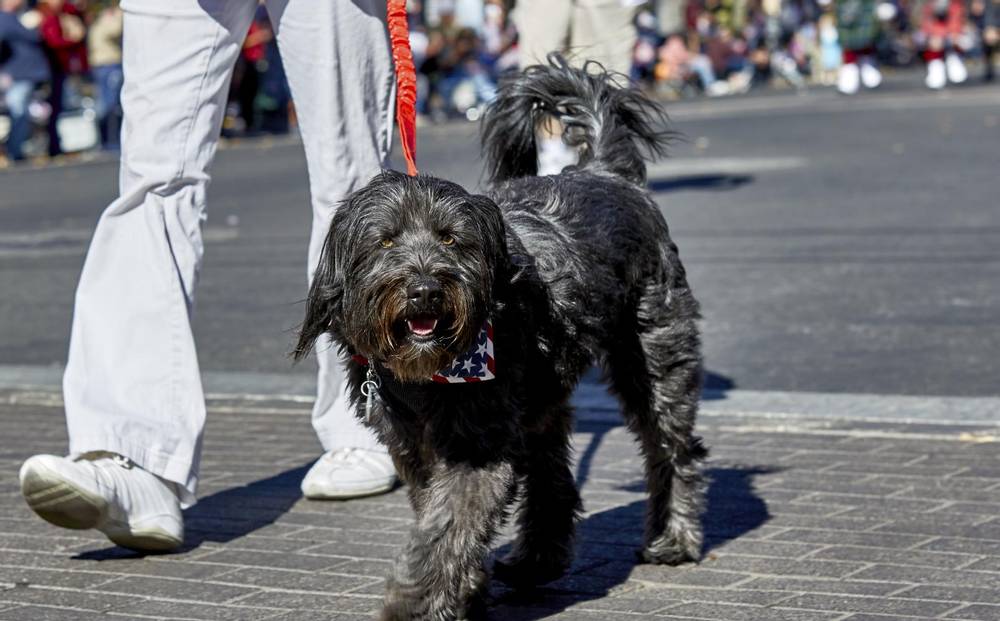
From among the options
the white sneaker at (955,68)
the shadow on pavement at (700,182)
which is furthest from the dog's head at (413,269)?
the white sneaker at (955,68)

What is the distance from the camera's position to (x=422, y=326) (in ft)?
11.8

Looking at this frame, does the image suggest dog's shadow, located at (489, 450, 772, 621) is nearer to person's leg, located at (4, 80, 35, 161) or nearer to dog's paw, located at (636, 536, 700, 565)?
dog's paw, located at (636, 536, 700, 565)

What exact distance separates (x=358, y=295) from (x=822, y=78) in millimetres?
34633

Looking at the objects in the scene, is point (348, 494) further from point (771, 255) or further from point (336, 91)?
point (771, 255)

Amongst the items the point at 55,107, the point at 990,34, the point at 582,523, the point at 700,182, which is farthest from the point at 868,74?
the point at 582,523

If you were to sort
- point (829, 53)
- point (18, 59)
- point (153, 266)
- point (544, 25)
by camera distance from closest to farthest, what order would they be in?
point (153, 266)
point (544, 25)
point (18, 59)
point (829, 53)

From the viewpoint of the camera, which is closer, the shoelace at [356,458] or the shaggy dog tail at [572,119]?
the shaggy dog tail at [572,119]

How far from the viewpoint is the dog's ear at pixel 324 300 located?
12.1ft

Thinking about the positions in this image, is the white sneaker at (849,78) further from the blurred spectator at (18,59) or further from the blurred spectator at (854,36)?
the blurred spectator at (18,59)

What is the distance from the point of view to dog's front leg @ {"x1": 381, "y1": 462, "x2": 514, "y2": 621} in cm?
376

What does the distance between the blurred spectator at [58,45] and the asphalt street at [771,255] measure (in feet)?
8.01

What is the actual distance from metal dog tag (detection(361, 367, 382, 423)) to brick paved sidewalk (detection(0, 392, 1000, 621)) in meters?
0.52

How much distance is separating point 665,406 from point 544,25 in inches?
182

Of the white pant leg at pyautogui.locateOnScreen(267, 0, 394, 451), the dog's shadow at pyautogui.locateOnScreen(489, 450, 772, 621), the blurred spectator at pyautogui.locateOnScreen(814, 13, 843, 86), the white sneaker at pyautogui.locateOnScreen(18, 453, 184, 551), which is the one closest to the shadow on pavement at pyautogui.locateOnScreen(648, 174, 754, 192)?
the dog's shadow at pyautogui.locateOnScreen(489, 450, 772, 621)
